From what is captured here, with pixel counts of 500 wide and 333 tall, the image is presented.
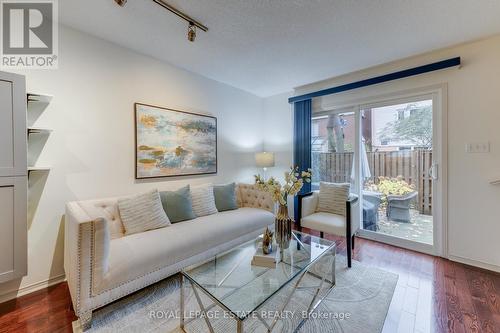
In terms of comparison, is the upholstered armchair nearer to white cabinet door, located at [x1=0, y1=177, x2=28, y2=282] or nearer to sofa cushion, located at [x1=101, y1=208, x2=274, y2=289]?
sofa cushion, located at [x1=101, y1=208, x2=274, y2=289]

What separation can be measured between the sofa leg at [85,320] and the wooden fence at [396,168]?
10.9 ft

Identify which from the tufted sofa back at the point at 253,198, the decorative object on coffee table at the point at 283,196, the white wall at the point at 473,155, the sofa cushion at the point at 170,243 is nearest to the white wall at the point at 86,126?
the sofa cushion at the point at 170,243

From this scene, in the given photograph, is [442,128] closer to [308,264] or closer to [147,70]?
[308,264]

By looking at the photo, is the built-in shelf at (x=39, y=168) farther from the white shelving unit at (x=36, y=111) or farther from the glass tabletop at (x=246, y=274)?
the glass tabletop at (x=246, y=274)

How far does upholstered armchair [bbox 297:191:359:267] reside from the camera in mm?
2416

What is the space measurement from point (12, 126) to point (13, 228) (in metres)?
0.75

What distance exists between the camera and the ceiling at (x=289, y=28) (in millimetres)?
1823

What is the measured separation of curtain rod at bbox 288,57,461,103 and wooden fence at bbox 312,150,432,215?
97 centimetres

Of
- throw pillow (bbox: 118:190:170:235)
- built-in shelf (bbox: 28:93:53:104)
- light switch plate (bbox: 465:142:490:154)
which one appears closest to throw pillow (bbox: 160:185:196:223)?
throw pillow (bbox: 118:190:170:235)

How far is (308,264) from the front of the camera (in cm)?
170

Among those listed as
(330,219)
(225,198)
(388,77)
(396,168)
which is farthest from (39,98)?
(396,168)

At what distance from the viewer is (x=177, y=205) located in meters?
2.48

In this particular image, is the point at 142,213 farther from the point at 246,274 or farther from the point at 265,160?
the point at 265,160

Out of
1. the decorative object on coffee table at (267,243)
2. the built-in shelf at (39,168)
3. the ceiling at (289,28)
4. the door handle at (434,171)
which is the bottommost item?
the decorative object on coffee table at (267,243)
